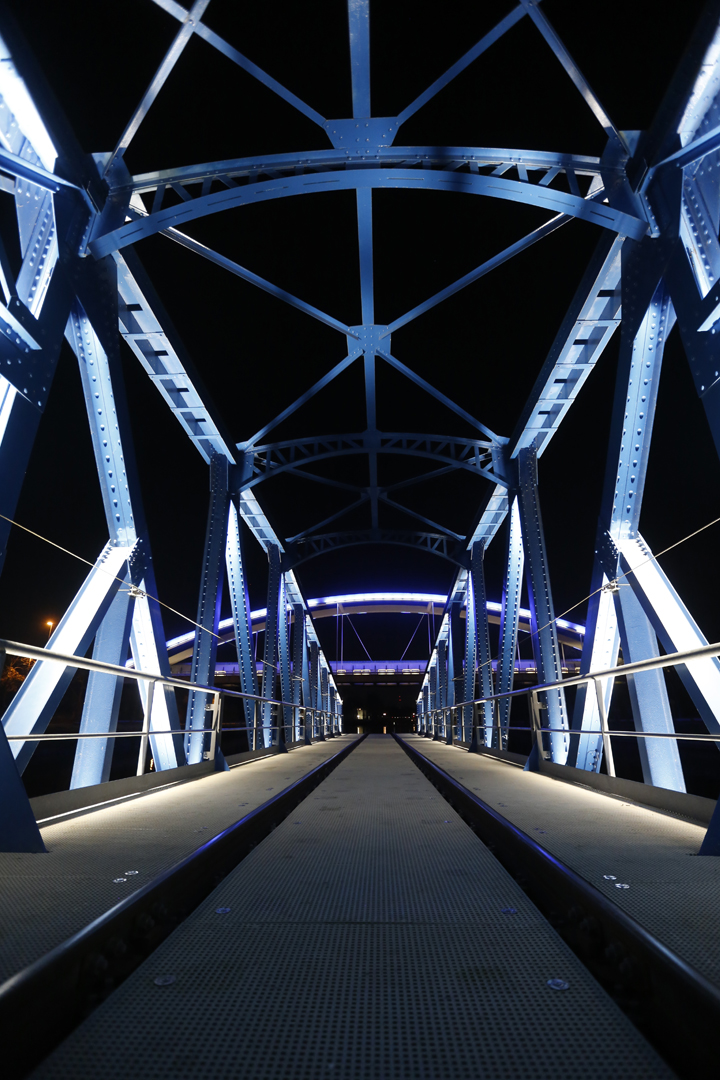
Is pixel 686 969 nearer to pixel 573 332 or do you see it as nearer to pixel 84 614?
pixel 84 614

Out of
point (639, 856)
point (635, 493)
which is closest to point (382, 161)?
point (635, 493)

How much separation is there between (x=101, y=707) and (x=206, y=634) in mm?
3586

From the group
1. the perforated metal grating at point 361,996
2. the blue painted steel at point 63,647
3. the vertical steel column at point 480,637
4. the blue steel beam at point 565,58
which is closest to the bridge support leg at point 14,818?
the perforated metal grating at point 361,996

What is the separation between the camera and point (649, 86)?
5078 mm

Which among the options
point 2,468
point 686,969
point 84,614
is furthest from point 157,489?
point 686,969

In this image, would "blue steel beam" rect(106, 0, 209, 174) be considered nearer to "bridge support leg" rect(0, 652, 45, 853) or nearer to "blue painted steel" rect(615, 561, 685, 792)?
"bridge support leg" rect(0, 652, 45, 853)

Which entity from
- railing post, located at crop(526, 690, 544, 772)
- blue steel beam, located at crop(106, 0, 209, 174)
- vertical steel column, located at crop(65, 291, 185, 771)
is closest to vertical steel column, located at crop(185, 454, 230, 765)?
vertical steel column, located at crop(65, 291, 185, 771)

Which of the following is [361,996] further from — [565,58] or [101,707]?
[565,58]

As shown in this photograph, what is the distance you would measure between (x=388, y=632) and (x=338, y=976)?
62.2m

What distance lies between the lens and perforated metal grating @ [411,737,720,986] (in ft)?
5.36

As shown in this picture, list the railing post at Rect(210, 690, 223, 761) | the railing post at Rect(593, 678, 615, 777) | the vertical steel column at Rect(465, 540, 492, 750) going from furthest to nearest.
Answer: the vertical steel column at Rect(465, 540, 492, 750)
the railing post at Rect(210, 690, 223, 761)
the railing post at Rect(593, 678, 615, 777)

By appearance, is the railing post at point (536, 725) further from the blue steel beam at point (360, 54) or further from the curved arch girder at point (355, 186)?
the blue steel beam at point (360, 54)

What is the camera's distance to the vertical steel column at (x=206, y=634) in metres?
8.16

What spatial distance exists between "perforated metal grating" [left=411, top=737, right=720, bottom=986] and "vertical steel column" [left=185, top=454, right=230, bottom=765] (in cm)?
481
